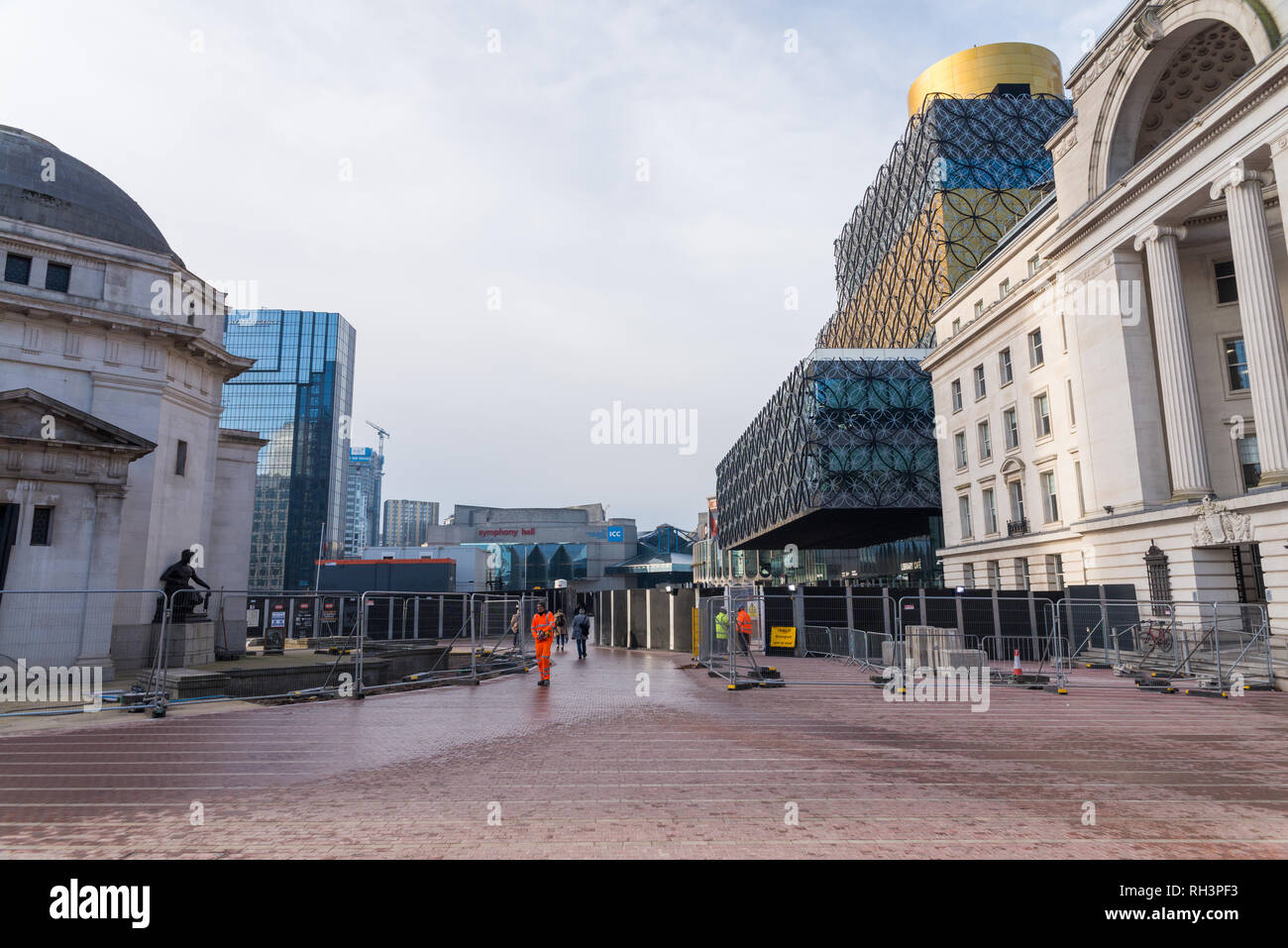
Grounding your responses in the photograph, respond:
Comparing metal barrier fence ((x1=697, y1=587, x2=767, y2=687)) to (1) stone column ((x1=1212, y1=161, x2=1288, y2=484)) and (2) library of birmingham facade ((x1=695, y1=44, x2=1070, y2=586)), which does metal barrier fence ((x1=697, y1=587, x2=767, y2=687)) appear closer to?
(1) stone column ((x1=1212, y1=161, x2=1288, y2=484))

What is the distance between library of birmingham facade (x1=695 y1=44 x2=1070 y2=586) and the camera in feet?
160

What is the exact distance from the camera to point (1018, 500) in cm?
3731

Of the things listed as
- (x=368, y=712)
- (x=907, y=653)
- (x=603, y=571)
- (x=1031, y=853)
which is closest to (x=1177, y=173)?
(x=907, y=653)

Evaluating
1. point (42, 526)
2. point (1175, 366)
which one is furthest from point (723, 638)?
point (42, 526)

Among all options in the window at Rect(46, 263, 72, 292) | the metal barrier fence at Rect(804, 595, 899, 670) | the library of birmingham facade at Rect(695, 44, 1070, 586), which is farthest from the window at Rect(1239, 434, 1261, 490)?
the window at Rect(46, 263, 72, 292)

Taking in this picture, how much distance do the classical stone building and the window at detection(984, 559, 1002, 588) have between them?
3.96ft

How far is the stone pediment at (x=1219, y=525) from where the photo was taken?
71.9 ft

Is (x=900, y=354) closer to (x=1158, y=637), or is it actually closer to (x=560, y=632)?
(x=560, y=632)

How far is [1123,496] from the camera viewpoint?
1073 inches

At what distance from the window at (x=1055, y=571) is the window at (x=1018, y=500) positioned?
2976 millimetres

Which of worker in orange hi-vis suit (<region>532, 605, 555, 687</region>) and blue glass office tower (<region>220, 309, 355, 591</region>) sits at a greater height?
blue glass office tower (<region>220, 309, 355, 591</region>)
